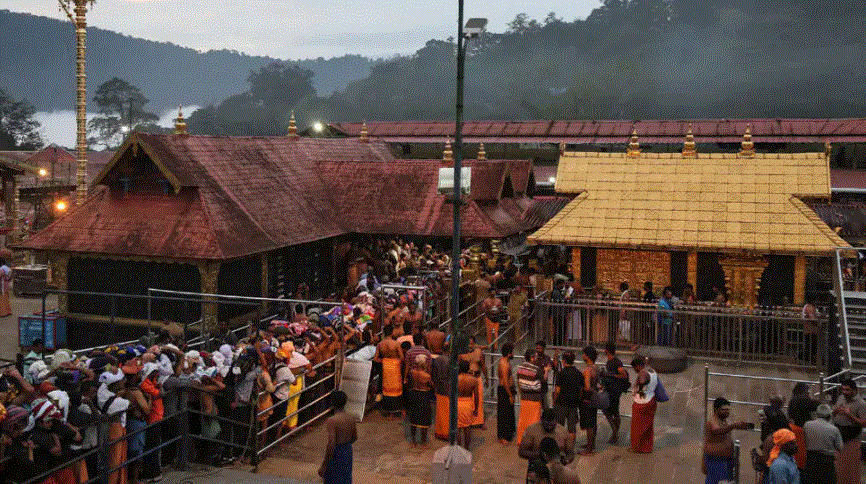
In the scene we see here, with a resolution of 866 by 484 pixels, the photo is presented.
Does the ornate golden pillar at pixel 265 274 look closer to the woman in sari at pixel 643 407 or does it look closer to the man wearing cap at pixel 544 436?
the woman in sari at pixel 643 407

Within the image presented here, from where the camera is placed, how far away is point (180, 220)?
67.2 ft

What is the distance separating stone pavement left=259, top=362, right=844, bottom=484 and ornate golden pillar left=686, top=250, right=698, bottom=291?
5.79m

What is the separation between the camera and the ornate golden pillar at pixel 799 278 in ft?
67.7

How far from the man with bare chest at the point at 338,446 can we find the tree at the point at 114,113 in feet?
305

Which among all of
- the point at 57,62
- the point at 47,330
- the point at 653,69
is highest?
the point at 57,62

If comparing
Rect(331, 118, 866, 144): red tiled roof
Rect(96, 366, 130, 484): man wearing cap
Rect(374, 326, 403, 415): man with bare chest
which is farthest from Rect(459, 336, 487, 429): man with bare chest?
Rect(331, 118, 866, 144): red tiled roof

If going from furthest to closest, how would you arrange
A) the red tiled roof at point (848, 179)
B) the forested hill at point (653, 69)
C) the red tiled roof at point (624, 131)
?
the forested hill at point (653, 69) → the red tiled roof at point (624, 131) → the red tiled roof at point (848, 179)

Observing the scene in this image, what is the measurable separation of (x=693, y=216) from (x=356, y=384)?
10.9 m

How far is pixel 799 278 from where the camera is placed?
67.8ft

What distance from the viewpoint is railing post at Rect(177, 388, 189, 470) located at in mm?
12305

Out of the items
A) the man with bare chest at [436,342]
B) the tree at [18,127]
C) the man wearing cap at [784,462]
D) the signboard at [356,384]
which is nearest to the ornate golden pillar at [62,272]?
the signboard at [356,384]

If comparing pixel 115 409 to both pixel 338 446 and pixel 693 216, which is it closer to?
pixel 338 446

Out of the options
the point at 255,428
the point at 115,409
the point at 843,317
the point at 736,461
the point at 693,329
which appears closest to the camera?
the point at 736,461

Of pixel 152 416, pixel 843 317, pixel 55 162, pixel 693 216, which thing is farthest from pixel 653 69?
pixel 152 416
